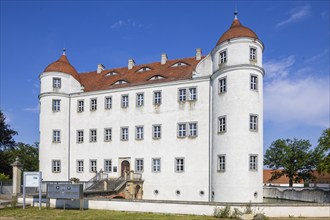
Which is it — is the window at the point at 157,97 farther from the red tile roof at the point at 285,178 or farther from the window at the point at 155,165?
the red tile roof at the point at 285,178

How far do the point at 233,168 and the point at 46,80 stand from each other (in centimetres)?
2155

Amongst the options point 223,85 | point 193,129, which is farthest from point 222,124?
point 193,129

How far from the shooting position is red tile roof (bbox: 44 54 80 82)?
37562 mm

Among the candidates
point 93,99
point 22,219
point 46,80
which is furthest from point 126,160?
point 22,219

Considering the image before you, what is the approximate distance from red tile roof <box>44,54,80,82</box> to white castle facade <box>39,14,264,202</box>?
0.12 m

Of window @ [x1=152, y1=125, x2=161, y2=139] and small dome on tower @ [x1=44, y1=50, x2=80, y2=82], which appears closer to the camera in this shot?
window @ [x1=152, y1=125, x2=161, y2=139]

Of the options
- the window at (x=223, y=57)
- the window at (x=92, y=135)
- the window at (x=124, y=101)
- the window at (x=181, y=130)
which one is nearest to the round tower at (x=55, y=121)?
the window at (x=92, y=135)

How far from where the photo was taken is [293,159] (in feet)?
210

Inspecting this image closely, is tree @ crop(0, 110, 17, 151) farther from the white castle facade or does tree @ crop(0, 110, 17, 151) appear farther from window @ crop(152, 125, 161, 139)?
window @ crop(152, 125, 161, 139)

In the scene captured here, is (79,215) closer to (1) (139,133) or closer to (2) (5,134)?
(1) (139,133)

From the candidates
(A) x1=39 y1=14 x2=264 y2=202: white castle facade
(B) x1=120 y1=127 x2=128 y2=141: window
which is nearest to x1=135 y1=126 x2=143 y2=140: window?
(A) x1=39 y1=14 x2=264 y2=202: white castle facade

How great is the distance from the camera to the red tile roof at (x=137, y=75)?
34.0 metres

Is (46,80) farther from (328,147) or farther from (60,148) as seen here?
(328,147)

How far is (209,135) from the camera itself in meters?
30.1
